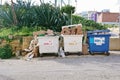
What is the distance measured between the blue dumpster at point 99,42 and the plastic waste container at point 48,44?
168 cm

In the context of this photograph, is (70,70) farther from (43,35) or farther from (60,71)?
(43,35)

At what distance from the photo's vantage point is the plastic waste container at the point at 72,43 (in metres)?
12.3

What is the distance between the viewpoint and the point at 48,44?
12.1 meters

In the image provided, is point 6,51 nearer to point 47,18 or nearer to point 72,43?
point 72,43

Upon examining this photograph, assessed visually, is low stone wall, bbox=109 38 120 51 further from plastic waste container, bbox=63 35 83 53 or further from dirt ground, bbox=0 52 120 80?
dirt ground, bbox=0 52 120 80

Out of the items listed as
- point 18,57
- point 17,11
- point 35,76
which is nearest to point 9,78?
point 35,76

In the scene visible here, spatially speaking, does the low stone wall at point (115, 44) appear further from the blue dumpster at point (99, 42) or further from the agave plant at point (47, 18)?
the agave plant at point (47, 18)

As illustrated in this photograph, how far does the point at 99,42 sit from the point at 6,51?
427 centimetres

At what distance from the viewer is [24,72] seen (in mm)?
8422

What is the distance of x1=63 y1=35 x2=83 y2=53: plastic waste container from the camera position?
1227 cm

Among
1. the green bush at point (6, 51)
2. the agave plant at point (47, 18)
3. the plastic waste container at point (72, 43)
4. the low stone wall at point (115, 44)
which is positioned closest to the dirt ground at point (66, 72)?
the plastic waste container at point (72, 43)

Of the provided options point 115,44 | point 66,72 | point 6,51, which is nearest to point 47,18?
point 115,44

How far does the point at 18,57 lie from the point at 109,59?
13.2 feet

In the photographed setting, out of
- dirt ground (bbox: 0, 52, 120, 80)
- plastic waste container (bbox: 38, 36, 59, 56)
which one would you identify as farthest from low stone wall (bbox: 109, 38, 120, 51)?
dirt ground (bbox: 0, 52, 120, 80)
